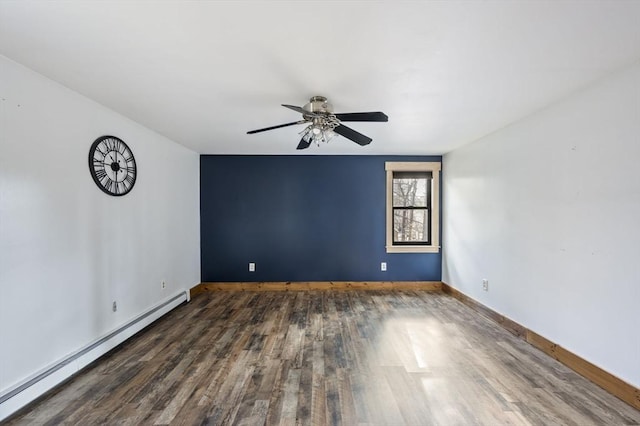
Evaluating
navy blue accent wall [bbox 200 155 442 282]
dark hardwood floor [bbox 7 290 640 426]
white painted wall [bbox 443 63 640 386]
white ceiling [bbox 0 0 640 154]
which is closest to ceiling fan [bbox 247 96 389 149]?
white ceiling [bbox 0 0 640 154]

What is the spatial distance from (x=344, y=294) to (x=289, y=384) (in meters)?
2.42

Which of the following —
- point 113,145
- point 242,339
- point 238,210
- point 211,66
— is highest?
point 211,66

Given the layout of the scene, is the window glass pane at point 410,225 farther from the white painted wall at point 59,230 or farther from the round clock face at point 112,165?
the round clock face at point 112,165

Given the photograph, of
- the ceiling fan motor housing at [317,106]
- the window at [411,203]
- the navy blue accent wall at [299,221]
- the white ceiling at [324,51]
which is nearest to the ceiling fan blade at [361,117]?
the ceiling fan motor housing at [317,106]

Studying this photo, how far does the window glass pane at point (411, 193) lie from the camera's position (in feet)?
15.7

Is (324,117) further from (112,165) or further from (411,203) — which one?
(411,203)

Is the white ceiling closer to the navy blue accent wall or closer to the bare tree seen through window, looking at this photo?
the navy blue accent wall

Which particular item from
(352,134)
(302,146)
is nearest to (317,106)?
(352,134)

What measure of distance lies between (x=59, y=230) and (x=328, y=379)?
2418 mm

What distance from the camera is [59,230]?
215 centimetres

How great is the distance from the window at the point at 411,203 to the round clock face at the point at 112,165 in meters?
3.69

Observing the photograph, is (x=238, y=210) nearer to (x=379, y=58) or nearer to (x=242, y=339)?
(x=242, y=339)

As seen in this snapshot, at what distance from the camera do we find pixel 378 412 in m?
1.76

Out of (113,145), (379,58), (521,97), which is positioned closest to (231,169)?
(113,145)
